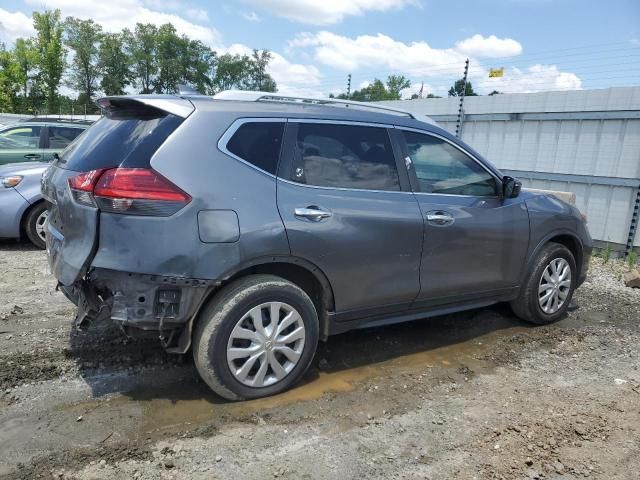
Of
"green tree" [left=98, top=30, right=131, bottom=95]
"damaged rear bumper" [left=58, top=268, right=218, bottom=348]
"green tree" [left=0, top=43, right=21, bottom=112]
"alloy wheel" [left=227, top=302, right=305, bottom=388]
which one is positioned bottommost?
"alloy wheel" [left=227, top=302, right=305, bottom=388]

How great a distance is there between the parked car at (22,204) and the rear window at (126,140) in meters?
3.97

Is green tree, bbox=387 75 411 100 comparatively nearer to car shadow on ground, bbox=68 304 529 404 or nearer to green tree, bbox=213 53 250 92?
green tree, bbox=213 53 250 92

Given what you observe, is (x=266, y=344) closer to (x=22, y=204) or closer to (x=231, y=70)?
(x=22, y=204)

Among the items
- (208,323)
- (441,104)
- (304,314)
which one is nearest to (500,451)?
(304,314)

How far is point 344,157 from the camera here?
3604 mm

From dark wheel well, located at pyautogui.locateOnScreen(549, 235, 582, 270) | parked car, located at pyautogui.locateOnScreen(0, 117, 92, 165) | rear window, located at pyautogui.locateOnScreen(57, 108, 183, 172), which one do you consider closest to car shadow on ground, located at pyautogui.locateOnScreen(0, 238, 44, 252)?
parked car, located at pyautogui.locateOnScreen(0, 117, 92, 165)

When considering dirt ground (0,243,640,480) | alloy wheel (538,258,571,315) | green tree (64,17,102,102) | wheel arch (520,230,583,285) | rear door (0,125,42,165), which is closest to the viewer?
dirt ground (0,243,640,480)

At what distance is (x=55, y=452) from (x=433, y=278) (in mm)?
2754

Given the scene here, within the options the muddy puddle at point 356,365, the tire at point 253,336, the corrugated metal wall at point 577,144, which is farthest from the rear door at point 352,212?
the corrugated metal wall at point 577,144

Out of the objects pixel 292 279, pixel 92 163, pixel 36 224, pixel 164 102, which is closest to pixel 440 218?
pixel 292 279

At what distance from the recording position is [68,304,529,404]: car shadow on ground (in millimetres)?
3385

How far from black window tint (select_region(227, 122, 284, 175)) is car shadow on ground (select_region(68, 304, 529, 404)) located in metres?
1.55

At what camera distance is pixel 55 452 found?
2656 millimetres

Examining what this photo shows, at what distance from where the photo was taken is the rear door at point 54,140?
914cm
